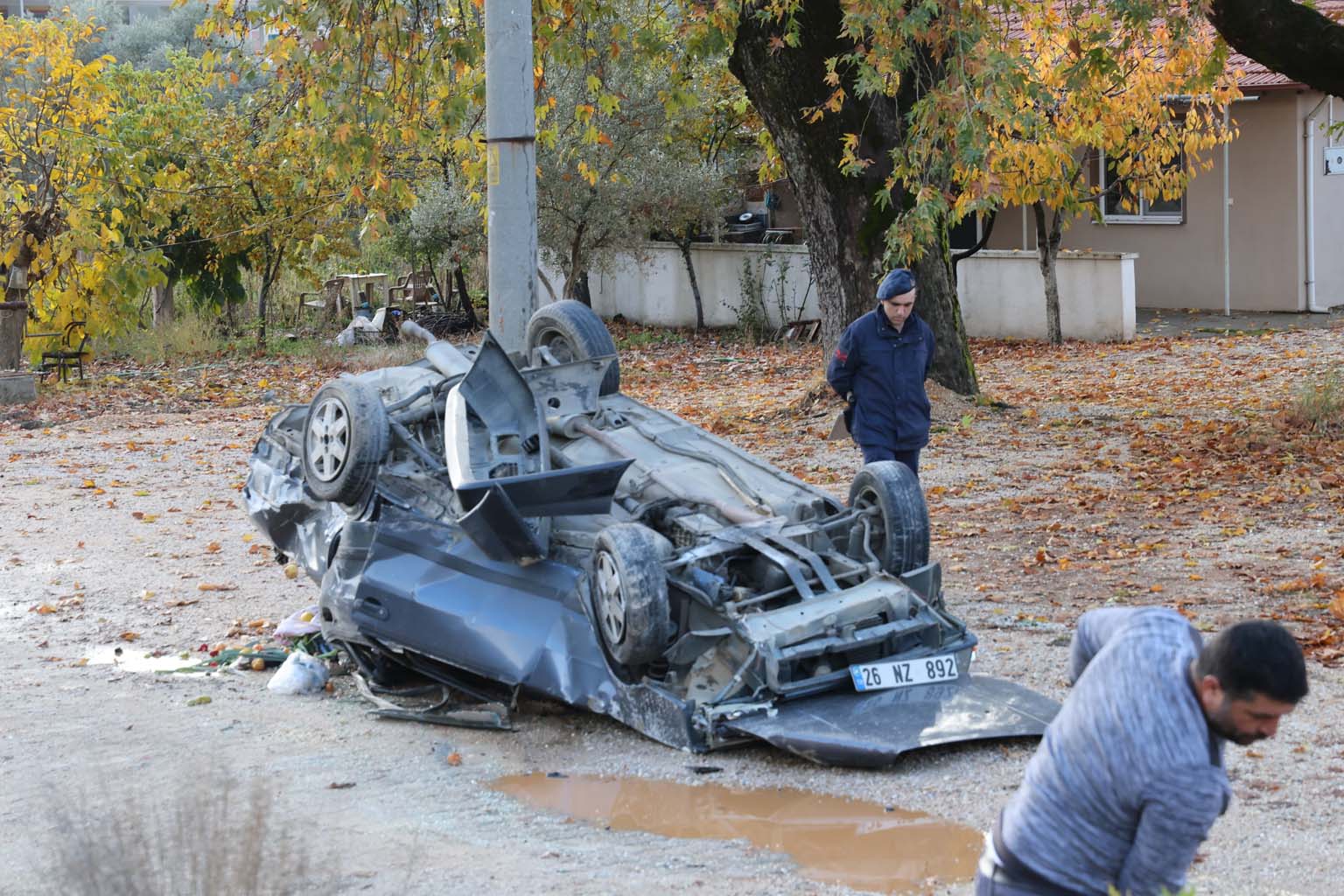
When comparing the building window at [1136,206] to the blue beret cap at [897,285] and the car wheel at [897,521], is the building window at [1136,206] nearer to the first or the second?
the blue beret cap at [897,285]

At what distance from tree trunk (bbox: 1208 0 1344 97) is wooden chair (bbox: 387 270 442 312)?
1768 cm

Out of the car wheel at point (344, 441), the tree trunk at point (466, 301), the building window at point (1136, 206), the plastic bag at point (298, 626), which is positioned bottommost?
the plastic bag at point (298, 626)

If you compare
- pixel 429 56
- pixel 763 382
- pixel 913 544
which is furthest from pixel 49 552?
pixel 763 382

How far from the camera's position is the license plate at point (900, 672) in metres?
6.20

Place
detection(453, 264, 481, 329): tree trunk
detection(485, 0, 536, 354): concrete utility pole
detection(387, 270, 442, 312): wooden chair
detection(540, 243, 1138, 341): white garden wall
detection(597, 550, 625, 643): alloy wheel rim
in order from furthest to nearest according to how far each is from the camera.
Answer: detection(387, 270, 442, 312): wooden chair, detection(453, 264, 481, 329): tree trunk, detection(540, 243, 1138, 341): white garden wall, detection(485, 0, 536, 354): concrete utility pole, detection(597, 550, 625, 643): alloy wheel rim

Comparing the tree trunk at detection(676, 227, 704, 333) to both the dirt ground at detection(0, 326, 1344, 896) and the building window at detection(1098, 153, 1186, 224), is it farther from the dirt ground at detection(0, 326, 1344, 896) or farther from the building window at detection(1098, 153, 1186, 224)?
the dirt ground at detection(0, 326, 1344, 896)

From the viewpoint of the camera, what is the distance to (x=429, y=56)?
13.4m

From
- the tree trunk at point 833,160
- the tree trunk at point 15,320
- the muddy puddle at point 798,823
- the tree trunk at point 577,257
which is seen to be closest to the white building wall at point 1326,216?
the tree trunk at point 833,160

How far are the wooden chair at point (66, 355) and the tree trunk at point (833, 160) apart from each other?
1050cm

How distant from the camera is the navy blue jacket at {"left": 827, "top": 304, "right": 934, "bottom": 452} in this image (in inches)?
336

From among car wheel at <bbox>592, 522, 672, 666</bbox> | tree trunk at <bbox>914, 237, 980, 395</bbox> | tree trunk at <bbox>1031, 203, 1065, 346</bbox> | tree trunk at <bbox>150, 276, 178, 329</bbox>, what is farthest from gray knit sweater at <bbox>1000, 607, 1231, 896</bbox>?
tree trunk at <bbox>150, 276, 178, 329</bbox>

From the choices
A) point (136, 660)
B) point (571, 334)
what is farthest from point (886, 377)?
point (136, 660)

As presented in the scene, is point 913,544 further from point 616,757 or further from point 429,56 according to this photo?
point 429,56

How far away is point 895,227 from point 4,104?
15831mm
